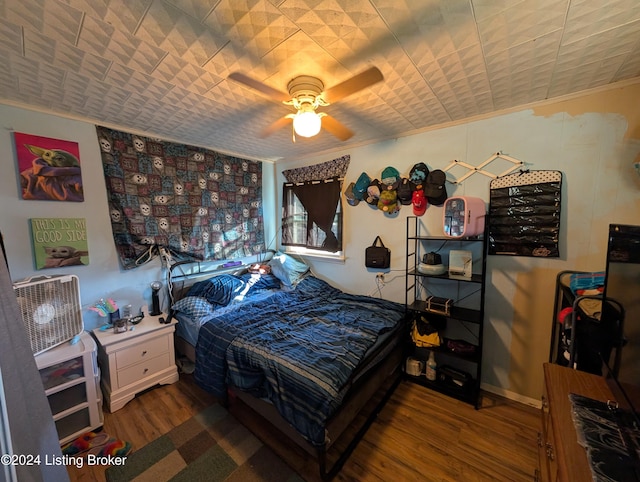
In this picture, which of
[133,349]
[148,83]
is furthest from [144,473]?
[148,83]

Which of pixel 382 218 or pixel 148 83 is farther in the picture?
pixel 382 218

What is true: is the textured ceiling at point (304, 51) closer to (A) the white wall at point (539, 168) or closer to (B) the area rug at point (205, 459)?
(A) the white wall at point (539, 168)

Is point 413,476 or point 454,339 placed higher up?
point 454,339

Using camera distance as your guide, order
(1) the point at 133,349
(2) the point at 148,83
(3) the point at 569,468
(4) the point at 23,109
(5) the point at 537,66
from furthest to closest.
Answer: (1) the point at 133,349 < (4) the point at 23,109 < (2) the point at 148,83 < (5) the point at 537,66 < (3) the point at 569,468

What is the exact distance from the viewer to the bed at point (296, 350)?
145 cm

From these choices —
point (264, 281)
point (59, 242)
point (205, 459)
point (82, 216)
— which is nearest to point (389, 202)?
point (264, 281)

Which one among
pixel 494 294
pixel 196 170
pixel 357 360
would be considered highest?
pixel 196 170

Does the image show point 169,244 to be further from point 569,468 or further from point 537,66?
point 537,66

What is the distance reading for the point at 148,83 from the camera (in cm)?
160

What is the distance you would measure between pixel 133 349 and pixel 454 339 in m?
2.95

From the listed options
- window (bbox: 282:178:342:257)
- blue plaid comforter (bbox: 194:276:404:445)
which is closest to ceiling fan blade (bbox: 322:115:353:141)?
window (bbox: 282:178:342:257)

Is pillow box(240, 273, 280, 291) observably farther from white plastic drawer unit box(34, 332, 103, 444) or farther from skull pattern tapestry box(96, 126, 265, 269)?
white plastic drawer unit box(34, 332, 103, 444)

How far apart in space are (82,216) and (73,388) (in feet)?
4.59

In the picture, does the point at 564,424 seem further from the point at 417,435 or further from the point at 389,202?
the point at 389,202
